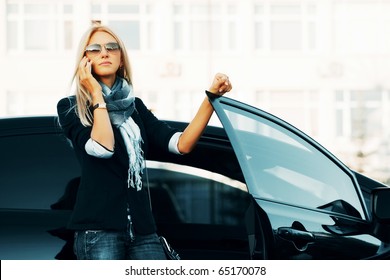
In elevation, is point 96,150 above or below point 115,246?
above

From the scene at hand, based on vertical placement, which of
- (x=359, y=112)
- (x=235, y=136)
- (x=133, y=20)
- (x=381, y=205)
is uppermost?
(x=133, y=20)

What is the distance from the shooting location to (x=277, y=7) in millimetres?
27578

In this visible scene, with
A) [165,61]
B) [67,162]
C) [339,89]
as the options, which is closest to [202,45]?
[165,61]

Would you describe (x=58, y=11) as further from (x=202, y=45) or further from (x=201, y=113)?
(x=201, y=113)

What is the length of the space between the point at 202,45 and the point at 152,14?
Result: 1.93 m

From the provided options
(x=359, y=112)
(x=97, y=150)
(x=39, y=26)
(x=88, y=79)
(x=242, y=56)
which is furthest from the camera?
(x=39, y=26)

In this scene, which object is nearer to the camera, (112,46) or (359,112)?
(112,46)

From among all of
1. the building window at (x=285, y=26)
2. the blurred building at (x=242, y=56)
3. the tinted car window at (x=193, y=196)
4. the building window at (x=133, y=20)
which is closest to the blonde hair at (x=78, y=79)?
the tinted car window at (x=193, y=196)

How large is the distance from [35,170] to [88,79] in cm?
62

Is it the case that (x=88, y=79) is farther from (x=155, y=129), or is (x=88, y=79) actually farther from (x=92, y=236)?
(x=92, y=236)

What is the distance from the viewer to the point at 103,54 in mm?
2801

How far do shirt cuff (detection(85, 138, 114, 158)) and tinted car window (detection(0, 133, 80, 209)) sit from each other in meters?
0.55

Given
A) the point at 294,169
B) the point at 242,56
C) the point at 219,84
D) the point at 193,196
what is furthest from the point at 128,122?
the point at 242,56

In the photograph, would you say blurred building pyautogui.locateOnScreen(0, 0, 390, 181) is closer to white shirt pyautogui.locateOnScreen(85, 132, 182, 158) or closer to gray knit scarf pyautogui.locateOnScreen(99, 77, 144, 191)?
gray knit scarf pyautogui.locateOnScreen(99, 77, 144, 191)
